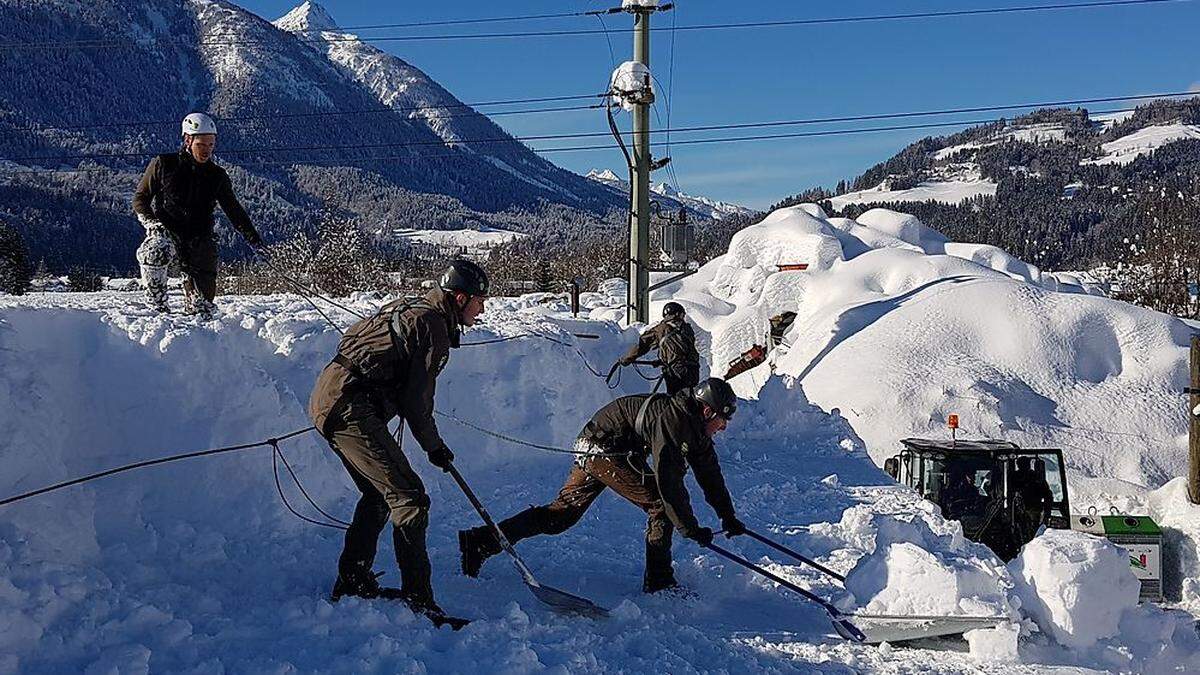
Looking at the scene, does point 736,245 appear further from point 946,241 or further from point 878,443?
point 878,443

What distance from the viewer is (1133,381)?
2145 centimetres

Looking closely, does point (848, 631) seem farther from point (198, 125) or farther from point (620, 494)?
point (198, 125)

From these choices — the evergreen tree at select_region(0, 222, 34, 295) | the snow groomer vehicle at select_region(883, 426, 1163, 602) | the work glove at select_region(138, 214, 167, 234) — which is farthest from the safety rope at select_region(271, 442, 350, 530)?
the evergreen tree at select_region(0, 222, 34, 295)

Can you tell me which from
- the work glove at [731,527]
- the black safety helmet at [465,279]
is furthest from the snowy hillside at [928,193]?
the black safety helmet at [465,279]

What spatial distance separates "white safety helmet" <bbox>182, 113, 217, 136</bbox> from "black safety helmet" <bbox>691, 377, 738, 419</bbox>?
13.8 feet

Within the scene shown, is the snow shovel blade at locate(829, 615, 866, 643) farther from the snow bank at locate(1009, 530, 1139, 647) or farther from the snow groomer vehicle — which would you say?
the snow groomer vehicle

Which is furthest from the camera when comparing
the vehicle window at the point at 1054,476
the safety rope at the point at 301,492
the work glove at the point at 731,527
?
the vehicle window at the point at 1054,476

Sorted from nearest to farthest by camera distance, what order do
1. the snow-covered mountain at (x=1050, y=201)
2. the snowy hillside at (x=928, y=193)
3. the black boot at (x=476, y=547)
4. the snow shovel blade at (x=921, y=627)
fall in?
the snow shovel blade at (x=921, y=627) → the black boot at (x=476, y=547) → the snow-covered mountain at (x=1050, y=201) → the snowy hillside at (x=928, y=193)

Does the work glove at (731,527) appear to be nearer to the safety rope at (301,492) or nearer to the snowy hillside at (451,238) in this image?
the safety rope at (301,492)

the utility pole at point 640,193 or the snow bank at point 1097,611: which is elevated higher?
the utility pole at point 640,193

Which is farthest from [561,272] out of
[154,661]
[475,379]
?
[154,661]

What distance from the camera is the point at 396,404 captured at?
457cm

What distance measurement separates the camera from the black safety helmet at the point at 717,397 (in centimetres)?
531

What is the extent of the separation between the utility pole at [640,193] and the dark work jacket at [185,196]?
1090 centimetres
